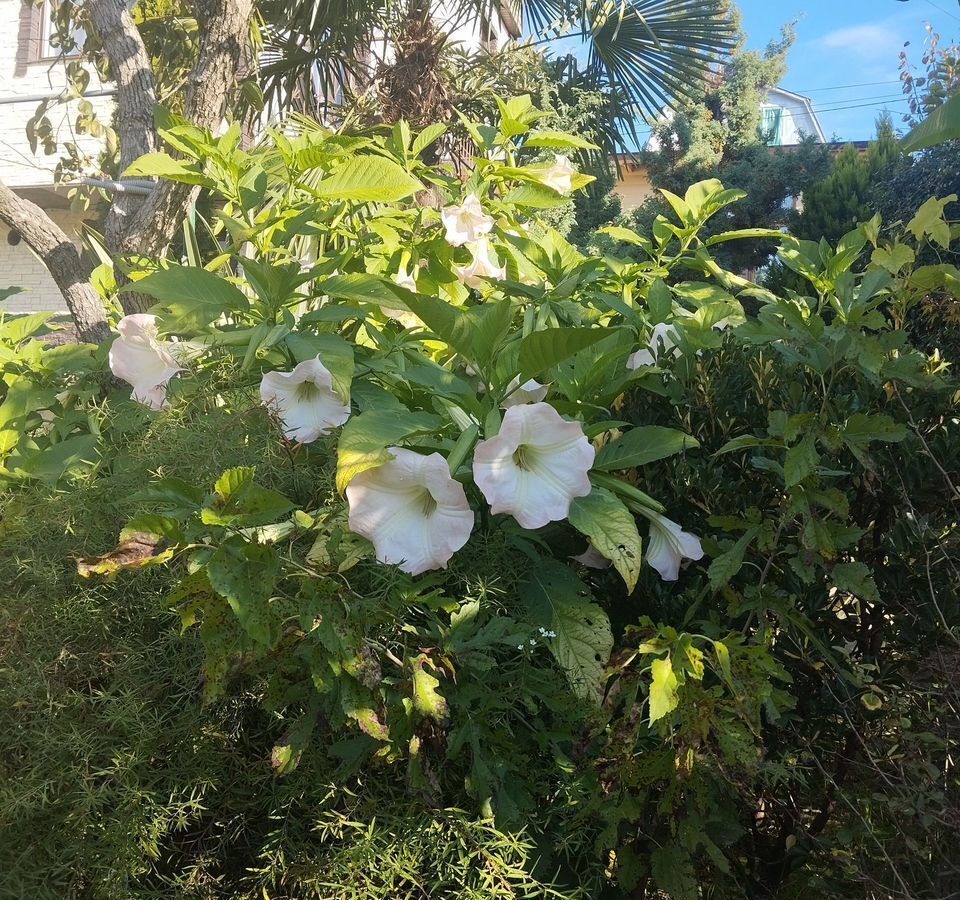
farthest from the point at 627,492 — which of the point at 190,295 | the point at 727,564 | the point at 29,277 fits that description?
the point at 29,277

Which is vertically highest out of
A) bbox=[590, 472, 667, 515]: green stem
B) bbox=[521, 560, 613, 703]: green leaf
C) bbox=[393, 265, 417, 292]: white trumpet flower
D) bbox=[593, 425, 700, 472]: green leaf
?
bbox=[393, 265, 417, 292]: white trumpet flower

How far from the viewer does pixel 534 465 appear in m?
1.24

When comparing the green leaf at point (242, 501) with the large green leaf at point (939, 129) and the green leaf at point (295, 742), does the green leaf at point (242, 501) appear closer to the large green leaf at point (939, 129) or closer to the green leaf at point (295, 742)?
the green leaf at point (295, 742)

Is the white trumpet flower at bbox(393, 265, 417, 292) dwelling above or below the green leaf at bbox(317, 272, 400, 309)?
below

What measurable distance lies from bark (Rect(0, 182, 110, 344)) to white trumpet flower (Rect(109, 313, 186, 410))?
0.84m

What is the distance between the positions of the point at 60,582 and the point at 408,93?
5.53 meters

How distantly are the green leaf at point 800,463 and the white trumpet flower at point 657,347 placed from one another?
1.23 feet

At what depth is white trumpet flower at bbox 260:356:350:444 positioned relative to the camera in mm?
1405

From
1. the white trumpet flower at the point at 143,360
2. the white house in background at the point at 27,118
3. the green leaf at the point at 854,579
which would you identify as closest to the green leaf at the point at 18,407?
the white trumpet flower at the point at 143,360

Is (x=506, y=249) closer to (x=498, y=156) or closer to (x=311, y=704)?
(x=498, y=156)

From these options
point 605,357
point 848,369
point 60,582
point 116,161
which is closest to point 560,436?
point 605,357

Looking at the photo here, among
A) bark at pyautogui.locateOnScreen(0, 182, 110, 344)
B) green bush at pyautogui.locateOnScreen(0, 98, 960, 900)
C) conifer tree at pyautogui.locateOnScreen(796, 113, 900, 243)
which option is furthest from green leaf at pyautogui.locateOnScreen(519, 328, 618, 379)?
conifer tree at pyautogui.locateOnScreen(796, 113, 900, 243)

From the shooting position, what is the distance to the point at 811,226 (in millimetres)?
9922

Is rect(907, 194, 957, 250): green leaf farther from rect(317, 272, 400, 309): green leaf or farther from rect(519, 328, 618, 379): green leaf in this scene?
rect(317, 272, 400, 309): green leaf
